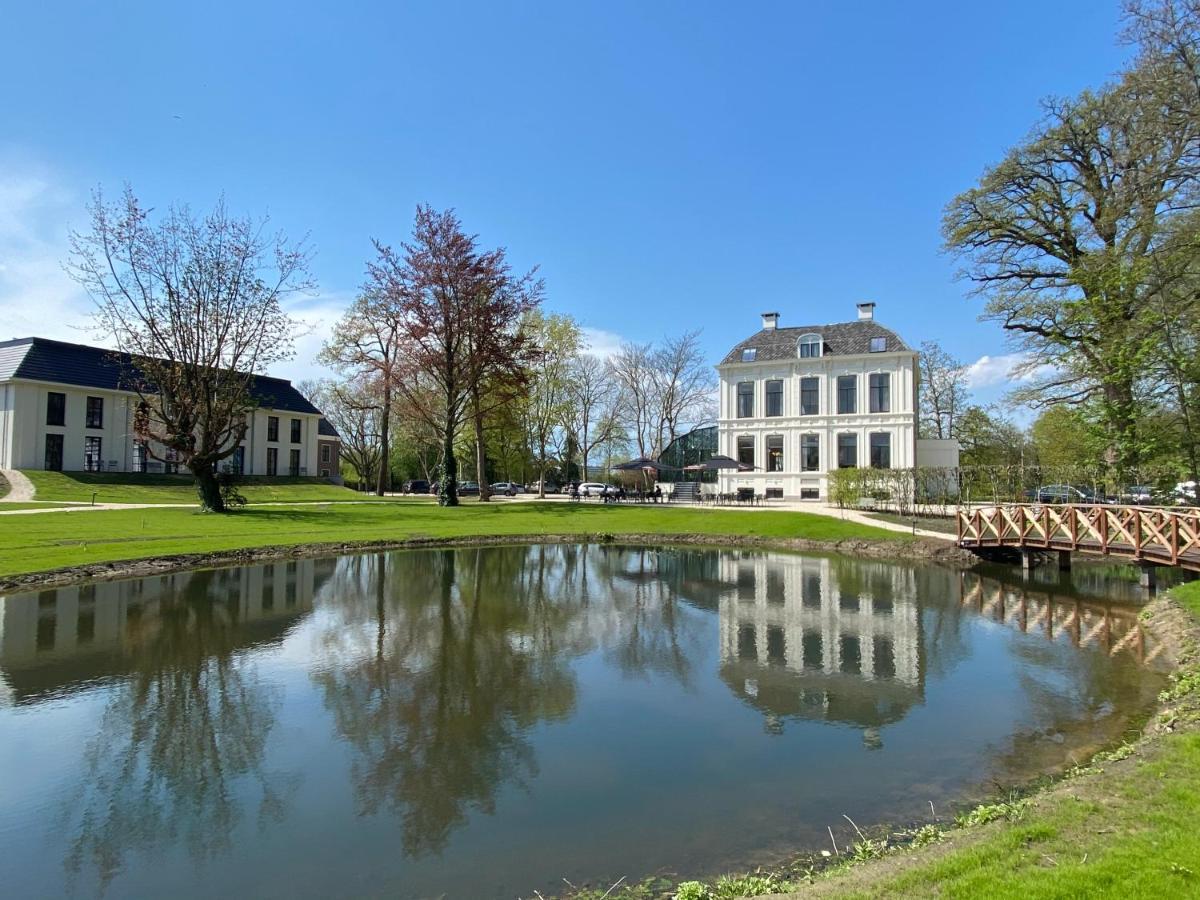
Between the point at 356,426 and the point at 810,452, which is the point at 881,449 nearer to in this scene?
the point at 810,452

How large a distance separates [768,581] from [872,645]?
6090mm

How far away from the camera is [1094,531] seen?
1579 cm

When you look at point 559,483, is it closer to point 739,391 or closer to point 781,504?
point 739,391

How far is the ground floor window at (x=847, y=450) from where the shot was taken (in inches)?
1469

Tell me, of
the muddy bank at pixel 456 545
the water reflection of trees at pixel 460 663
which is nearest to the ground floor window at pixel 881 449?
the muddy bank at pixel 456 545

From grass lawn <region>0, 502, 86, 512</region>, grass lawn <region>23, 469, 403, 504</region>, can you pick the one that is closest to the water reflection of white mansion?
grass lawn <region>0, 502, 86, 512</region>

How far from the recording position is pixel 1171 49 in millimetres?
11648

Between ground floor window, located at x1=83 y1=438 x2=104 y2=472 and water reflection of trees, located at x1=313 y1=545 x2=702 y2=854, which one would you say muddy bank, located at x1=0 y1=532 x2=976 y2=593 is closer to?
water reflection of trees, located at x1=313 y1=545 x2=702 y2=854

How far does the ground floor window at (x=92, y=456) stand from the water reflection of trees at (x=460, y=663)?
30538 mm

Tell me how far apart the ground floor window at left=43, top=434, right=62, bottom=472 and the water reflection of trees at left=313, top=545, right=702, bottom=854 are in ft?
99.2

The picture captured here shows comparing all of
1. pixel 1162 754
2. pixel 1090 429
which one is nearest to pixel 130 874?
pixel 1162 754

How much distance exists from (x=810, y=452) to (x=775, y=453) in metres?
2.01

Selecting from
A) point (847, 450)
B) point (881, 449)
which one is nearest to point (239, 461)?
point (847, 450)

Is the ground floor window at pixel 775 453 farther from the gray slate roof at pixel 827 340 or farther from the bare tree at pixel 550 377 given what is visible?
the bare tree at pixel 550 377
